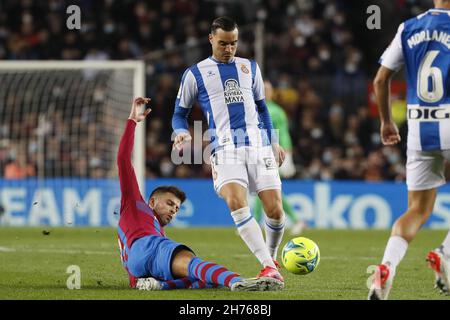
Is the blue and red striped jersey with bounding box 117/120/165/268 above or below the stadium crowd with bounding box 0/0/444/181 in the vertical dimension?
below

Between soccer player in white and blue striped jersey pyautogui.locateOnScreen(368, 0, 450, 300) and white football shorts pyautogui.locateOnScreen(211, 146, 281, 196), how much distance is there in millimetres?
1453

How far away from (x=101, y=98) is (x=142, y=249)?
9891mm

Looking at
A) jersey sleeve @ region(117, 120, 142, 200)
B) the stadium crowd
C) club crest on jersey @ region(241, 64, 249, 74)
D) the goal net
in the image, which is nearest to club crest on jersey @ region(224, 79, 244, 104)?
club crest on jersey @ region(241, 64, 249, 74)

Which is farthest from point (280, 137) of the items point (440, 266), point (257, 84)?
point (440, 266)

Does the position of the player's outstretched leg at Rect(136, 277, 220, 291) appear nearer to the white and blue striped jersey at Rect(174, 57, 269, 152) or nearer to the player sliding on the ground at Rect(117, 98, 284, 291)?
the player sliding on the ground at Rect(117, 98, 284, 291)

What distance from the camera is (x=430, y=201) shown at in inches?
232

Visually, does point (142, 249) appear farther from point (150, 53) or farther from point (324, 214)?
point (150, 53)

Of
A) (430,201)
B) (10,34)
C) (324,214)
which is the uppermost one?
(10,34)

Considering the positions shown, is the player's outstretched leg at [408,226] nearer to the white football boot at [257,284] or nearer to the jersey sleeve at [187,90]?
the white football boot at [257,284]

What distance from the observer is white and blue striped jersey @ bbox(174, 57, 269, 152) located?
283 inches

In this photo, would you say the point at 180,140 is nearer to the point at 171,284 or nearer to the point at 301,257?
the point at 171,284

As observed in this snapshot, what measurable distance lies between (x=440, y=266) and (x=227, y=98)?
211cm
